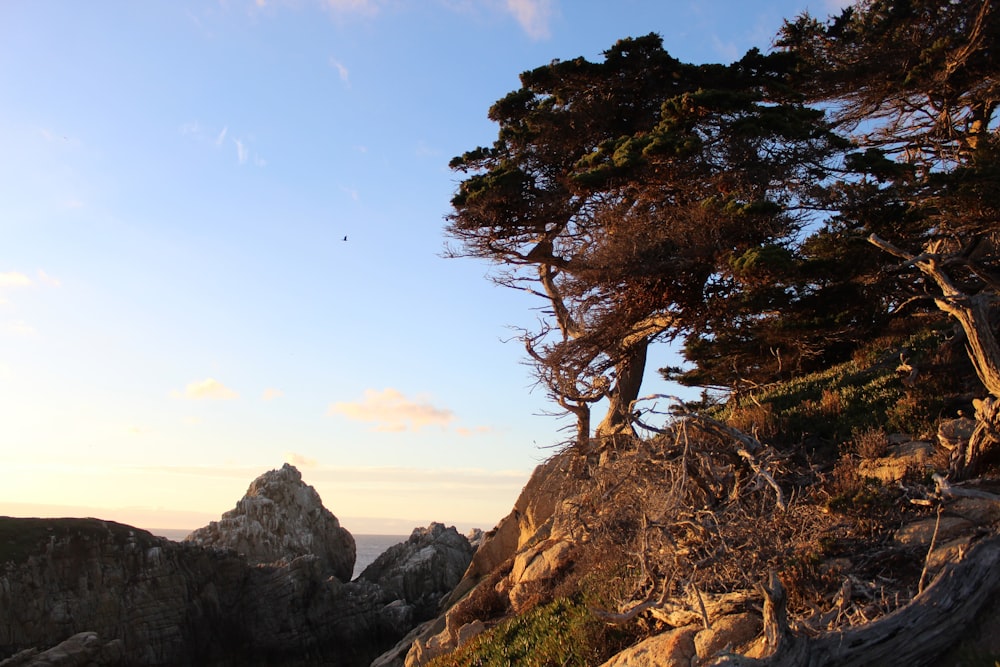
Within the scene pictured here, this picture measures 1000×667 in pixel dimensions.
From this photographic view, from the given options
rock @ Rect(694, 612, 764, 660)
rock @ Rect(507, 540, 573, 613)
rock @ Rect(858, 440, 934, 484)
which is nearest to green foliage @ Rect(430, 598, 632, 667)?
rock @ Rect(507, 540, 573, 613)

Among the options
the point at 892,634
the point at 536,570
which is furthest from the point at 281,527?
the point at 892,634

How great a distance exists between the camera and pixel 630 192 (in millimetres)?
18688

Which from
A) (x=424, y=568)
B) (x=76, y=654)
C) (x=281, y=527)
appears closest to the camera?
(x=76, y=654)

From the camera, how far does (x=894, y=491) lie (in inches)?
411

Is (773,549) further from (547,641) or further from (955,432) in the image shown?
(955,432)

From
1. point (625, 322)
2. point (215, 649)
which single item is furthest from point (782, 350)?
point (215, 649)

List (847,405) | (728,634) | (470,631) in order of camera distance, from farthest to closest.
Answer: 1. (847,405)
2. (470,631)
3. (728,634)

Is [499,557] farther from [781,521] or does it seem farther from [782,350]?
[781,521]

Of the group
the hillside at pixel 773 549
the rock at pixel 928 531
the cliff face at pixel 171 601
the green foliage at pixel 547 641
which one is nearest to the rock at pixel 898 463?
the hillside at pixel 773 549

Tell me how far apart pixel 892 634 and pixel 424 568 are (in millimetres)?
26956

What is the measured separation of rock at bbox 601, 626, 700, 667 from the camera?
8.60 metres

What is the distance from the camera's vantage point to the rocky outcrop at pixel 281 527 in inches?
1316

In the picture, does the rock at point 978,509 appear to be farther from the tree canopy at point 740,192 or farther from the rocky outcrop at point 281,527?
the rocky outcrop at point 281,527

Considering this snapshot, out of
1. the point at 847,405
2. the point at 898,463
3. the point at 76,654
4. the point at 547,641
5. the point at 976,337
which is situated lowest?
the point at 76,654
